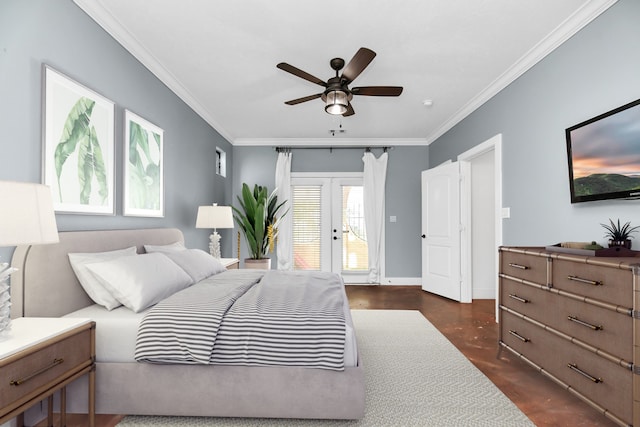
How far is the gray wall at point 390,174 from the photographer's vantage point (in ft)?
19.1

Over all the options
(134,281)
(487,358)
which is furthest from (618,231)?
(134,281)

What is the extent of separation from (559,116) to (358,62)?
5.54 feet

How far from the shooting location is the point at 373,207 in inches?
227

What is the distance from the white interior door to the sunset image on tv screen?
224 cm

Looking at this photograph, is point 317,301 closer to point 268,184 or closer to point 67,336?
point 67,336

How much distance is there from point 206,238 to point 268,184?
1.73 meters

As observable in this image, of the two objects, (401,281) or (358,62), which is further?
(401,281)

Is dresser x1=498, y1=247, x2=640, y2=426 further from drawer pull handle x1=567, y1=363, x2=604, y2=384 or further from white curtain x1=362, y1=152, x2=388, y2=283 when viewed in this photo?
white curtain x1=362, y1=152, x2=388, y2=283

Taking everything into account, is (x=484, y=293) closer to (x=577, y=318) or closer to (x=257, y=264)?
(x=577, y=318)

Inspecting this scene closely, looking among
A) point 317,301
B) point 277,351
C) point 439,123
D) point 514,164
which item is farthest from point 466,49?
point 277,351

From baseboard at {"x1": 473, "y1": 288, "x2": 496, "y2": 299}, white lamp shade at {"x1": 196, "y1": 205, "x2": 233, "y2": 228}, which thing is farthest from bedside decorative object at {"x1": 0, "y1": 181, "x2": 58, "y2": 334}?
baseboard at {"x1": 473, "y1": 288, "x2": 496, "y2": 299}

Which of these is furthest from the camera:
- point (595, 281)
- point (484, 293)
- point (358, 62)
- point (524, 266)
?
point (484, 293)

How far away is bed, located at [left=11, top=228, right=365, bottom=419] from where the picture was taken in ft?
5.56

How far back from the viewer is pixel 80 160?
2131 mm
